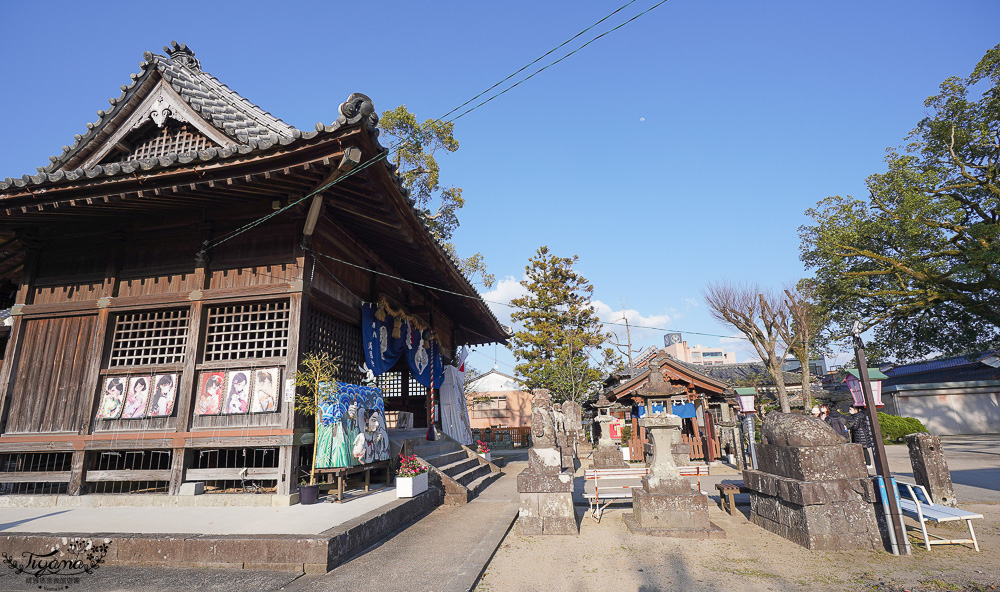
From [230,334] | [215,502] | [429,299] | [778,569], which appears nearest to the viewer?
[778,569]

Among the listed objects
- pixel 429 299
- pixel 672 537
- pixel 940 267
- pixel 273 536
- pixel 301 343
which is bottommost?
pixel 672 537

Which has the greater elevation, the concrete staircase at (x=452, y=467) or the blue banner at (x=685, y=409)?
the blue banner at (x=685, y=409)

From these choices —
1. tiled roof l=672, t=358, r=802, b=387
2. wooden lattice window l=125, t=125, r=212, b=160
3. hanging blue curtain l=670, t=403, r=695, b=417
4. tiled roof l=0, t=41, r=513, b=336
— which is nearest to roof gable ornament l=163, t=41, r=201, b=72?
tiled roof l=0, t=41, r=513, b=336

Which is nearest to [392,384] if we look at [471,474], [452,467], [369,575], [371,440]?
[471,474]

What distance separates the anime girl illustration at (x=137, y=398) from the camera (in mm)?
7297

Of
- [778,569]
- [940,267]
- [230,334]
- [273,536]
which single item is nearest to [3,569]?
[273,536]

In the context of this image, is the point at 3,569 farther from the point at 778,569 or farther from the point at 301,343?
the point at 778,569

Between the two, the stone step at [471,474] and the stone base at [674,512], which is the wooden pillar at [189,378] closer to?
the stone step at [471,474]

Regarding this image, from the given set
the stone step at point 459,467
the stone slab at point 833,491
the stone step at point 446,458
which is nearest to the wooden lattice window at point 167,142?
the stone step at point 446,458

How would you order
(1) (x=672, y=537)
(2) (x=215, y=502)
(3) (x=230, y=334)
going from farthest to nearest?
(3) (x=230, y=334), (2) (x=215, y=502), (1) (x=672, y=537)

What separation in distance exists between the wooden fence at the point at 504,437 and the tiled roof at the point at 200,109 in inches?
812

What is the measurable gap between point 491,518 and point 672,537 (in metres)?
2.70

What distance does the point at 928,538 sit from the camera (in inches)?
200

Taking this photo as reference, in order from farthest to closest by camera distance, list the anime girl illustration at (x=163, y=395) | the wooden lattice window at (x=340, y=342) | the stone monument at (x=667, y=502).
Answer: the wooden lattice window at (x=340, y=342)
the anime girl illustration at (x=163, y=395)
the stone monument at (x=667, y=502)
